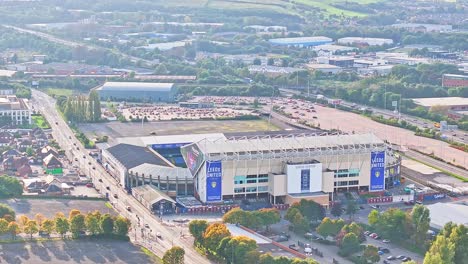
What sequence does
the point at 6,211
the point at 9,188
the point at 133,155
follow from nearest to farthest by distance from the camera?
1. the point at 6,211
2. the point at 9,188
3. the point at 133,155

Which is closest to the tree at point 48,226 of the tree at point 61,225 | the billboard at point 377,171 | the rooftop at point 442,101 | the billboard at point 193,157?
the tree at point 61,225

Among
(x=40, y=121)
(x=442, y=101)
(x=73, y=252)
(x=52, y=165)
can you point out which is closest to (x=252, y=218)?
(x=73, y=252)

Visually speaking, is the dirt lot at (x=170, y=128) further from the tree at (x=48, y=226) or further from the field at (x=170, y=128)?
the tree at (x=48, y=226)

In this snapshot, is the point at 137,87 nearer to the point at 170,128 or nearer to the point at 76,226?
the point at 170,128

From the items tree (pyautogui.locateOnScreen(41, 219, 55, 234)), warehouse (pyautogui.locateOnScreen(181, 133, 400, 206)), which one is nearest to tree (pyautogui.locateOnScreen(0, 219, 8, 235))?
tree (pyautogui.locateOnScreen(41, 219, 55, 234))

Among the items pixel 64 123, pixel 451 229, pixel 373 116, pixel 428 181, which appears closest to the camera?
pixel 451 229

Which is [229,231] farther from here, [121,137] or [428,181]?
[121,137]

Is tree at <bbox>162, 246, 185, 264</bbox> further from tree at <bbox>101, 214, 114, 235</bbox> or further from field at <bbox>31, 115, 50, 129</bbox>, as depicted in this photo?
field at <bbox>31, 115, 50, 129</bbox>

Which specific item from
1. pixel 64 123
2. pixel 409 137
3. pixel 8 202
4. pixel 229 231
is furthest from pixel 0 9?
pixel 229 231
